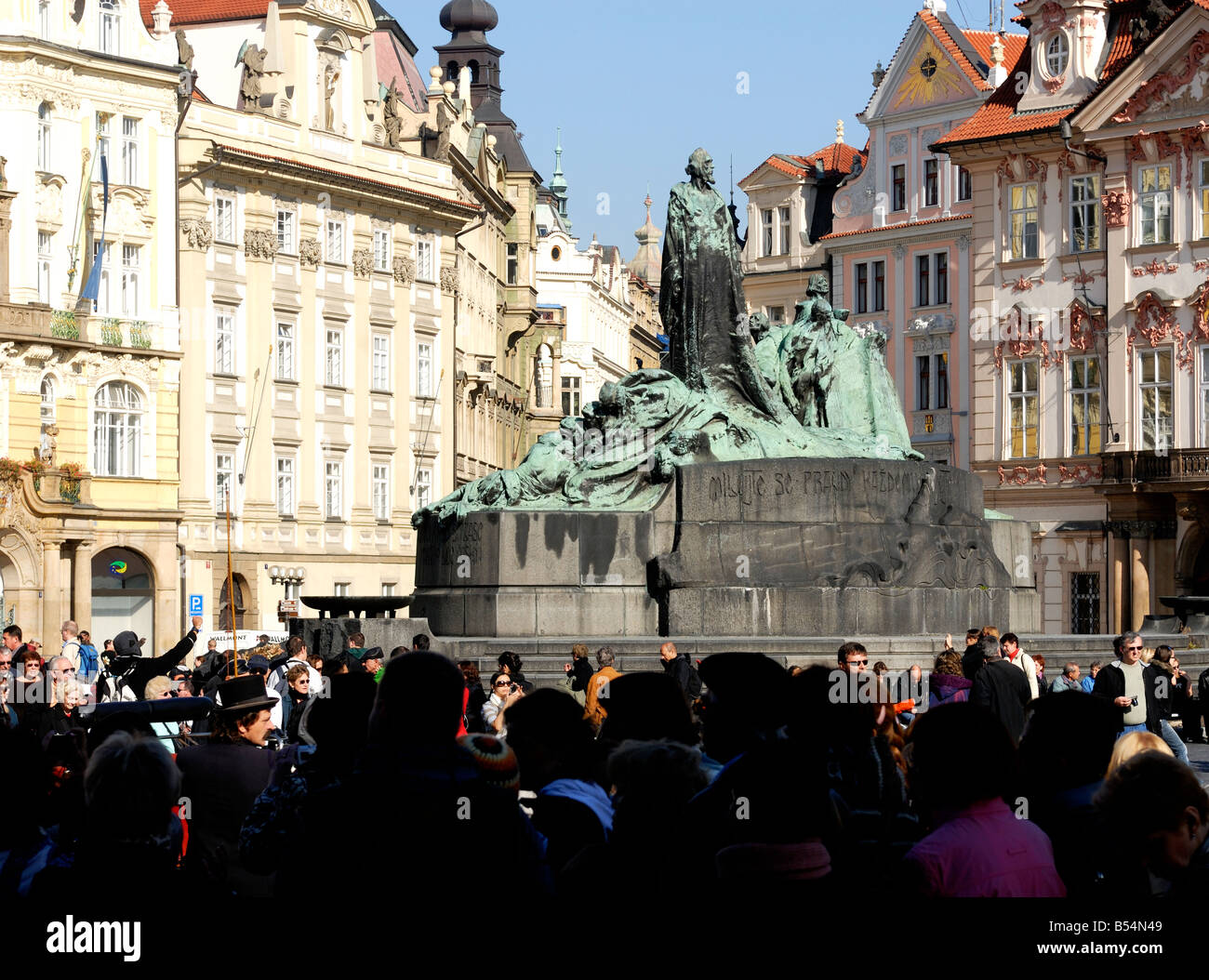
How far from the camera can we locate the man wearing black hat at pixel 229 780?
7.44 meters

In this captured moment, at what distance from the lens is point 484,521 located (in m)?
21.0

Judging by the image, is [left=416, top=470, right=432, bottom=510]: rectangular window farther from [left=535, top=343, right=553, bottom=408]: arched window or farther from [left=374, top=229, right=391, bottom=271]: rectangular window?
[left=535, top=343, right=553, bottom=408]: arched window

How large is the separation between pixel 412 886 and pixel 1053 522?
4345cm

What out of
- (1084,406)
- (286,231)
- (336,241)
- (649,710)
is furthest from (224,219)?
(649,710)

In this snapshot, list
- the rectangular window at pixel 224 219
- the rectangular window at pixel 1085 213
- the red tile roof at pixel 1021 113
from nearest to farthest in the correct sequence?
the rectangular window at pixel 1085 213 → the red tile roof at pixel 1021 113 → the rectangular window at pixel 224 219

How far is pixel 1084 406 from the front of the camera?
47.3 meters

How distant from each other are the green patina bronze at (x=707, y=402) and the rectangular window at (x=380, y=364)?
32.8 metres

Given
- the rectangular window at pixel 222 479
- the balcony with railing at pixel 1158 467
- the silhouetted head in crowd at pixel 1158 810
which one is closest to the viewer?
the silhouetted head in crowd at pixel 1158 810

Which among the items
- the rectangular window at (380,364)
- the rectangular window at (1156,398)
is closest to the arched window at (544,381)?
the rectangular window at (380,364)

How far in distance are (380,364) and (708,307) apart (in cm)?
3444

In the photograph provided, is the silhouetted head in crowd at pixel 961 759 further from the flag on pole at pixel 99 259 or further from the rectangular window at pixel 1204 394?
the flag on pole at pixel 99 259
